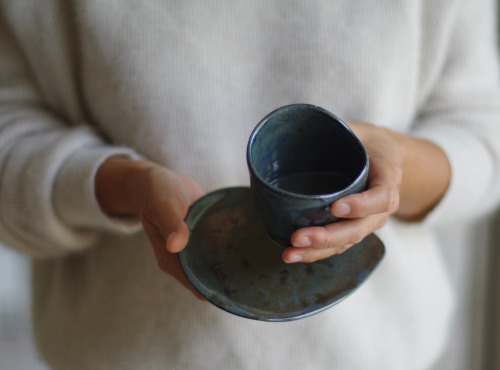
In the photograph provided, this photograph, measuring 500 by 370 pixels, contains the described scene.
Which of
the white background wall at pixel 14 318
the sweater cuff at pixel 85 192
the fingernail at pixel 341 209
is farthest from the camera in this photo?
the white background wall at pixel 14 318

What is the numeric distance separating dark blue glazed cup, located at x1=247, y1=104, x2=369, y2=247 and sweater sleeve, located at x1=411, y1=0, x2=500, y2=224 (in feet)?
0.79

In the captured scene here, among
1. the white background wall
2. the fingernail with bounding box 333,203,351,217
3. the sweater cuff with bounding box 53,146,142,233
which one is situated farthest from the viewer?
the white background wall

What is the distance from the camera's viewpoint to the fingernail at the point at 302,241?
1.33 ft

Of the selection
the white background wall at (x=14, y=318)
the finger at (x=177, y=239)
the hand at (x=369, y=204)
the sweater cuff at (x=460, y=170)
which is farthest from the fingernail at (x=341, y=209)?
the white background wall at (x=14, y=318)

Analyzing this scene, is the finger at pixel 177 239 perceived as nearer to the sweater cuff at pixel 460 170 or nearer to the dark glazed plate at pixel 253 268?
the dark glazed plate at pixel 253 268

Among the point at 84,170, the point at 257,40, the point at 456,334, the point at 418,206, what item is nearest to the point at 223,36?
the point at 257,40

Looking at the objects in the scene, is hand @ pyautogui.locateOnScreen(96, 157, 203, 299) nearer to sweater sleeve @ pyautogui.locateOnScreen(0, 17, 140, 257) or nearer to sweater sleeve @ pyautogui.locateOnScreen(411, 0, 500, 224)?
sweater sleeve @ pyautogui.locateOnScreen(0, 17, 140, 257)

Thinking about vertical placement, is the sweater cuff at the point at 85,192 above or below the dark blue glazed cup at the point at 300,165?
below

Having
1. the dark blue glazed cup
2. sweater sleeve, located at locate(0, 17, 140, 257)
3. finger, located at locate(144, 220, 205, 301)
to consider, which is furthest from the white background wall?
the dark blue glazed cup

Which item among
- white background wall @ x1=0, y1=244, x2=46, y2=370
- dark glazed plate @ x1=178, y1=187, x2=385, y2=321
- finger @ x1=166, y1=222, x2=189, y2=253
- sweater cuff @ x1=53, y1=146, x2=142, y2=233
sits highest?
finger @ x1=166, y1=222, x2=189, y2=253

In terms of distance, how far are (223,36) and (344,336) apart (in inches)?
16.7

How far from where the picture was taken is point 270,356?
24.6 inches

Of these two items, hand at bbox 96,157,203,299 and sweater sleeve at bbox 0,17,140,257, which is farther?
sweater sleeve at bbox 0,17,140,257

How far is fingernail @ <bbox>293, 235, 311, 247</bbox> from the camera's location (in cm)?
40
